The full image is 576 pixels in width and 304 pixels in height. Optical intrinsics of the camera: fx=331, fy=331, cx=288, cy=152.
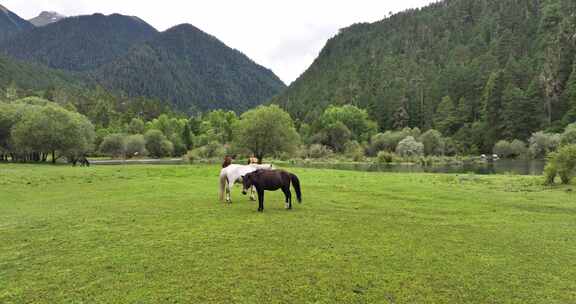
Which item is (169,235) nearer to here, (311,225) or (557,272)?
(311,225)

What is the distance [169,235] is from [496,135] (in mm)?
139117

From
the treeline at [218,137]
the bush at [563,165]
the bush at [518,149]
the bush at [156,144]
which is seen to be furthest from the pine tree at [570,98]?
the bush at [156,144]

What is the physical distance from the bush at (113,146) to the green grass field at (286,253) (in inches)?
4287

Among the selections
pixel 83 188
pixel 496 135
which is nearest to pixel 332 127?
pixel 496 135

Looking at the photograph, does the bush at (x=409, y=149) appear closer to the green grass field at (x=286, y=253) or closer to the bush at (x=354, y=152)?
the bush at (x=354, y=152)

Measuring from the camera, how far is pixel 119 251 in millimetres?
8555

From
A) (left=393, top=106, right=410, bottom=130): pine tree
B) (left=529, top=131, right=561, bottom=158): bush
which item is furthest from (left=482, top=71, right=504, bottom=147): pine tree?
(left=393, top=106, right=410, bottom=130): pine tree

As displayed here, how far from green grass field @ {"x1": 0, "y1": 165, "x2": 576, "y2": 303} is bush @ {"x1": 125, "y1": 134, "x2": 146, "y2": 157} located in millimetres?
107986

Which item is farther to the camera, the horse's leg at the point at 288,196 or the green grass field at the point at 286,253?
the horse's leg at the point at 288,196

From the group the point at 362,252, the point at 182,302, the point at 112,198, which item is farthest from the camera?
the point at 112,198

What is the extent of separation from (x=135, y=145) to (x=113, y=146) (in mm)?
7067

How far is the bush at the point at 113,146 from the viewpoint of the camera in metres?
115

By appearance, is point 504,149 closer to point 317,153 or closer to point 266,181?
point 317,153

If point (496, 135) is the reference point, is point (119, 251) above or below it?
below
